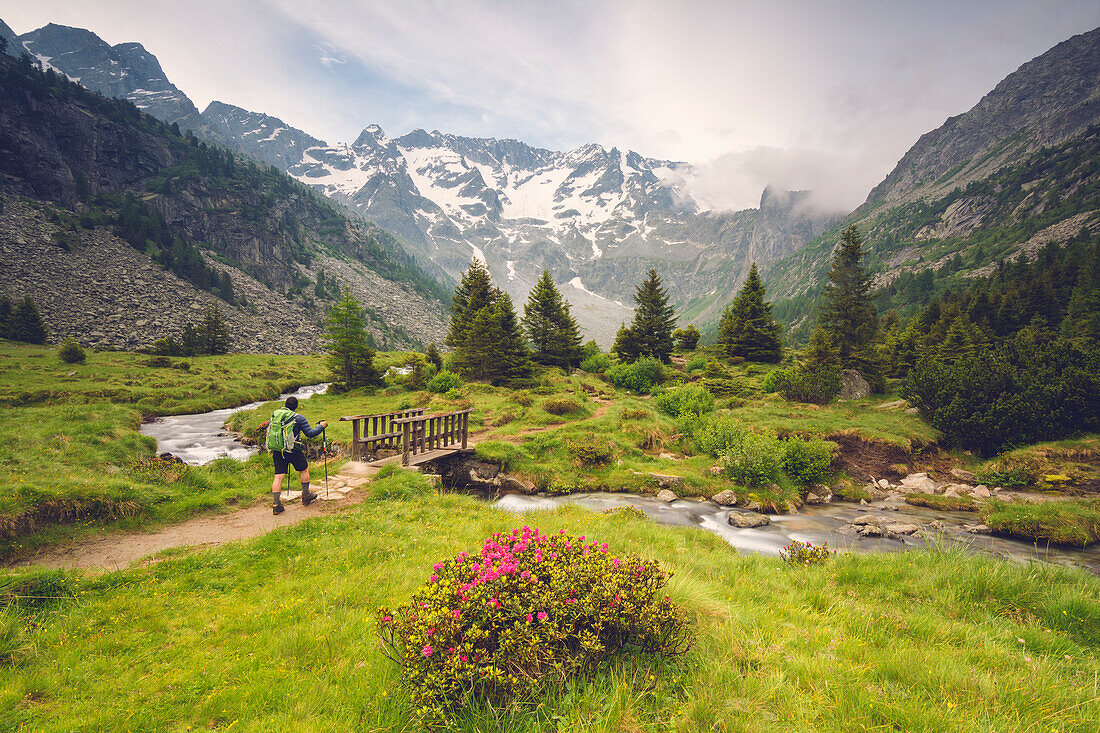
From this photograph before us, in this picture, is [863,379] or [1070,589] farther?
[863,379]

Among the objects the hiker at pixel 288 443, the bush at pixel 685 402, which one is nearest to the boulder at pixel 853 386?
the bush at pixel 685 402

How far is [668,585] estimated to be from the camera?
5.37 meters

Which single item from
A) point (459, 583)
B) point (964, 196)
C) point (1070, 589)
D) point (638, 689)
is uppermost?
point (964, 196)

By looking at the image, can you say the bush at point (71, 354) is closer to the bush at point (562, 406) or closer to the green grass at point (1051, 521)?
the bush at point (562, 406)

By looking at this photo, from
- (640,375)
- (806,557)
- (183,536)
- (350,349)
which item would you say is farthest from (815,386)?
(350,349)

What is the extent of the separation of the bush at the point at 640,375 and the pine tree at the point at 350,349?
2135cm

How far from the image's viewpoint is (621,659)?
12.6ft

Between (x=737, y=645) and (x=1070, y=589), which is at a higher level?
(x=737, y=645)

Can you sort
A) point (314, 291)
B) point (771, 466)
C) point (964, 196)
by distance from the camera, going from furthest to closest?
point (964, 196)
point (314, 291)
point (771, 466)

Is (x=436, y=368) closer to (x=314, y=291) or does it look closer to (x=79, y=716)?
(x=79, y=716)

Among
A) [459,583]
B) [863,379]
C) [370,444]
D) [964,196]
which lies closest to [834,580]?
[459,583]

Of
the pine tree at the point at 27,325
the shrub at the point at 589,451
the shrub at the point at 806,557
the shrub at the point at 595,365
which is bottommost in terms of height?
the shrub at the point at 589,451

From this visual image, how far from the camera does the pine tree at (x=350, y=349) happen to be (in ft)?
101

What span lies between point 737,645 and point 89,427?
23952mm
